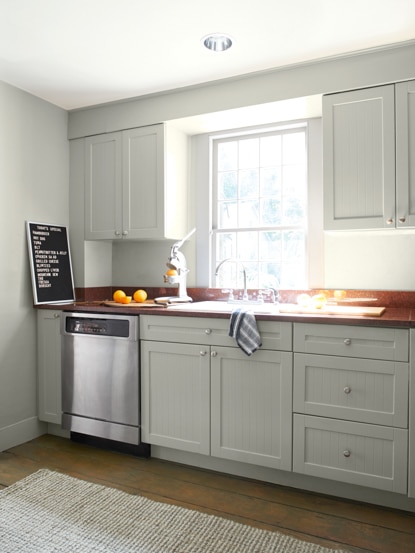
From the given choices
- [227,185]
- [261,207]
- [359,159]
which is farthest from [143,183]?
[359,159]

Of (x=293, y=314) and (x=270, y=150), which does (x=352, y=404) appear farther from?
(x=270, y=150)

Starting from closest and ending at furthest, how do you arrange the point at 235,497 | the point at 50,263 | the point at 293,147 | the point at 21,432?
the point at 235,497
the point at 21,432
the point at 293,147
the point at 50,263

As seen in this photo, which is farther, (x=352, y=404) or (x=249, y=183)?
(x=249, y=183)

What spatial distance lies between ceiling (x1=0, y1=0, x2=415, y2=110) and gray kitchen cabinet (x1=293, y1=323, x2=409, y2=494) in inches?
62.0

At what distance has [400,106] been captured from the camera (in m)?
2.60

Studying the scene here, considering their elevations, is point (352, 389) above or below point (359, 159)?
below

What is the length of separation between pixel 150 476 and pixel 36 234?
6.11 ft

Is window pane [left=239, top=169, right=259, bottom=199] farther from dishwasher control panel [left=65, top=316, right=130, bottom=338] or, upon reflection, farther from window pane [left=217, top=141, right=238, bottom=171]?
dishwasher control panel [left=65, top=316, right=130, bottom=338]

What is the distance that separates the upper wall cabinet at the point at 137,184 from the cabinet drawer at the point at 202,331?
2.54ft

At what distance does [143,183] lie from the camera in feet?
11.1

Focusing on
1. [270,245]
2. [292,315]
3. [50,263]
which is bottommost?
[292,315]

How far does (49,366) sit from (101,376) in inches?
21.2

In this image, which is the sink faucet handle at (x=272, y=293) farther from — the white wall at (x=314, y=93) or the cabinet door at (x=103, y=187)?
the cabinet door at (x=103, y=187)

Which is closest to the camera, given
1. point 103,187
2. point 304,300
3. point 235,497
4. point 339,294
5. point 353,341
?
point 353,341
